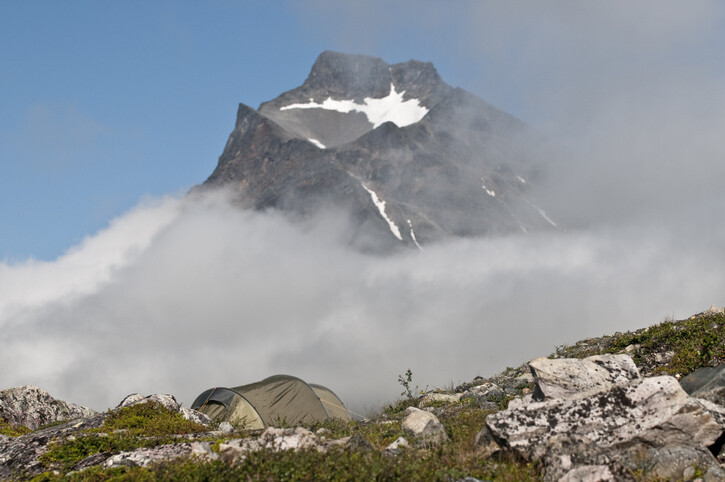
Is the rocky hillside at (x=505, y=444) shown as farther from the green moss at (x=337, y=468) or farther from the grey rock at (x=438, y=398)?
the grey rock at (x=438, y=398)

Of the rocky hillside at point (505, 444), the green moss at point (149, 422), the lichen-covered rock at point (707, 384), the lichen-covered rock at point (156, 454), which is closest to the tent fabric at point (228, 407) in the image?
the green moss at point (149, 422)

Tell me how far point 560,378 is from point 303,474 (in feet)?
21.1

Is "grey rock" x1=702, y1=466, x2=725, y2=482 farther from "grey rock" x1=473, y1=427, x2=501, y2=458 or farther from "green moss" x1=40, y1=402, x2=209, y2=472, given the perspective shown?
"green moss" x1=40, y1=402, x2=209, y2=472

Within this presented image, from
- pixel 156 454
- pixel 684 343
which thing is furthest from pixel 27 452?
pixel 684 343

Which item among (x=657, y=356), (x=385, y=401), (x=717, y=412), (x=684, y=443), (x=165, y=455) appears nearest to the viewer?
(x=684, y=443)

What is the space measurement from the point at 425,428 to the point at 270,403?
14612mm

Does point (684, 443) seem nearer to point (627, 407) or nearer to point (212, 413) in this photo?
point (627, 407)

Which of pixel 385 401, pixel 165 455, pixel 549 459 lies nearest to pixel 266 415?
pixel 385 401

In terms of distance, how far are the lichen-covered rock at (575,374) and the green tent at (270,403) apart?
43.1 ft

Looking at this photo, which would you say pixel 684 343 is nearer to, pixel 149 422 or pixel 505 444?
pixel 505 444

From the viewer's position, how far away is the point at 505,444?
32.8ft

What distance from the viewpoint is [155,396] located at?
1869cm

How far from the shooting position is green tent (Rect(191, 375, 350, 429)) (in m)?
23.6

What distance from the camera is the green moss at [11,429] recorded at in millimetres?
18781
